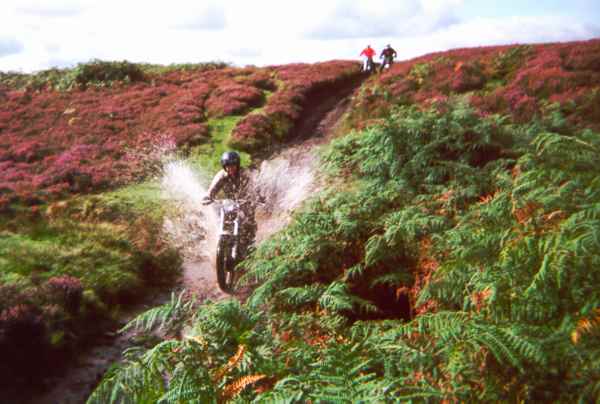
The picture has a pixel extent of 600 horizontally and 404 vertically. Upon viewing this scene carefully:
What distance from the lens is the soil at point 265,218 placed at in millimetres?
6277

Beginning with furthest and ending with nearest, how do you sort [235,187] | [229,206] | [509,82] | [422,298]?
[509,82], [235,187], [229,206], [422,298]

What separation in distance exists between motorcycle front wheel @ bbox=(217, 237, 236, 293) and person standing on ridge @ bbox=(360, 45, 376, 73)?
19574mm

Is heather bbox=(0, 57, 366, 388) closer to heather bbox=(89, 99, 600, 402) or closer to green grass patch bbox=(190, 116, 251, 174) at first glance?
green grass patch bbox=(190, 116, 251, 174)

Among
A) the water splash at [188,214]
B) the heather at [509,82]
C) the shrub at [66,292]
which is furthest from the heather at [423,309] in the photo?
the heather at [509,82]

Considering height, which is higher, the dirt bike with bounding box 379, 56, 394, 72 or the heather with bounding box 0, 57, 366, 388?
the dirt bike with bounding box 379, 56, 394, 72

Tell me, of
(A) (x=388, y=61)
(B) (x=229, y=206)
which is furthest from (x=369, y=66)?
(B) (x=229, y=206)

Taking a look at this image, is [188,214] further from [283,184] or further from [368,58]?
[368,58]

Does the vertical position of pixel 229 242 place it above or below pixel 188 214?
above

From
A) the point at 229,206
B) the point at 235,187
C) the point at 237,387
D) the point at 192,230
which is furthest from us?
the point at 192,230

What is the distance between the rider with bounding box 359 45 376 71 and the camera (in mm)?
25016

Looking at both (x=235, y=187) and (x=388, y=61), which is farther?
(x=388, y=61)

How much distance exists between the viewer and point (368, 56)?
83.4ft

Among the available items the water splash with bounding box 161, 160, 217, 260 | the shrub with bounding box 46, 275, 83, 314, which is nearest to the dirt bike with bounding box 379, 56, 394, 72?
the water splash with bounding box 161, 160, 217, 260

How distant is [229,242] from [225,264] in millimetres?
447
